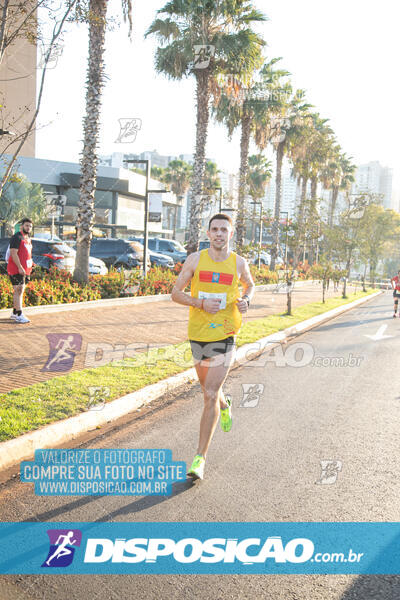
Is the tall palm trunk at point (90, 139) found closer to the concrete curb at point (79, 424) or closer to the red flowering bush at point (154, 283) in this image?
the red flowering bush at point (154, 283)

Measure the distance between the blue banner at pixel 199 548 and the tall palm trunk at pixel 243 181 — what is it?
18202mm

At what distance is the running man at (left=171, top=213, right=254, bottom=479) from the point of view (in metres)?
4.22

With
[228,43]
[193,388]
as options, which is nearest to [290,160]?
[228,43]

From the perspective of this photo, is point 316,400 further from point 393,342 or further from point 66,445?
point 393,342

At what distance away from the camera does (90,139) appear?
49.3ft

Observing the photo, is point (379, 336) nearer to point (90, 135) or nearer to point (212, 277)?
point (90, 135)

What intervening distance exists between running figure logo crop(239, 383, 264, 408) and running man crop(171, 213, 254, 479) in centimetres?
230

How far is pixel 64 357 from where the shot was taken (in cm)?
800

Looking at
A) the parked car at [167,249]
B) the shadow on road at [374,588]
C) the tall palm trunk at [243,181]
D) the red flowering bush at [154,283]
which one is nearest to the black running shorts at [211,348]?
the shadow on road at [374,588]

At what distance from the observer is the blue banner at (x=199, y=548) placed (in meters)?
3.02

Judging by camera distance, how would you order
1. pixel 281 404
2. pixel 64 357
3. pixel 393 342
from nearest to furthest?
pixel 281 404 → pixel 64 357 → pixel 393 342

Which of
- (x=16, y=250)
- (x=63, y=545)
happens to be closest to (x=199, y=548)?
(x=63, y=545)

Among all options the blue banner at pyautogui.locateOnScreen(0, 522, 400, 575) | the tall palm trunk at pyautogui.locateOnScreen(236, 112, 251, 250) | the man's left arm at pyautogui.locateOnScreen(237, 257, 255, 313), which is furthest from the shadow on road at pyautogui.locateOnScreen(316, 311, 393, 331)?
the blue banner at pyautogui.locateOnScreen(0, 522, 400, 575)

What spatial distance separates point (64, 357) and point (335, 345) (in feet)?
20.9
